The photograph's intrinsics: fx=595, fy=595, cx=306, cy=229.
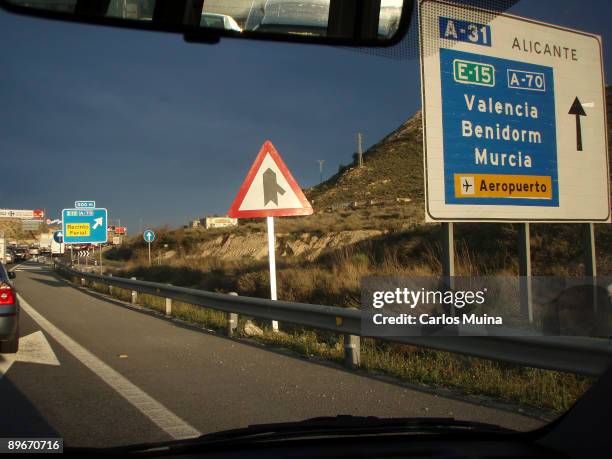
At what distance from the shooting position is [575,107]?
30.2ft

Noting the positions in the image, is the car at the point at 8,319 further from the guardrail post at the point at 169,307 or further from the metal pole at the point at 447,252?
the metal pole at the point at 447,252

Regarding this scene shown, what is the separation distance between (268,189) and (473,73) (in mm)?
3816

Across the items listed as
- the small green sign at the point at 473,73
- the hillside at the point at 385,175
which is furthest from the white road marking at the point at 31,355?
the hillside at the point at 385,175

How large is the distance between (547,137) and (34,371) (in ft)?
25.5

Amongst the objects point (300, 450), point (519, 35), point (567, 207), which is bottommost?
point (300, 450)

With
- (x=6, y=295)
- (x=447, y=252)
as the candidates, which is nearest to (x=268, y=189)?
(x=447, y=252)

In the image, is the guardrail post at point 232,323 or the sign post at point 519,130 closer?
the sign post at point 519,130

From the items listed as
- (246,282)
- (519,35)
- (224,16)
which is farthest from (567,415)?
(246,282)

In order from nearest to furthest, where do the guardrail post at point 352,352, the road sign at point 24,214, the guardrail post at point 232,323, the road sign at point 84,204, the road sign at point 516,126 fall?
the guardrail post at point 352,352
the road sign at point 516,126
the guardrail post at point 232,323
the road sign at point 84,204
the road sign at point 24,214

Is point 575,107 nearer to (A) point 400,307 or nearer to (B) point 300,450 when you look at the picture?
(A) point 400,307

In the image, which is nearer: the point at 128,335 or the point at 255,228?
the point at 128,335

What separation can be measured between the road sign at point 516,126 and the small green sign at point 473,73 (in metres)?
0.01

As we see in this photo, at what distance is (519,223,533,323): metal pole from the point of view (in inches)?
321

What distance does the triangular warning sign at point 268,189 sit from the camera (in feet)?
33.2
